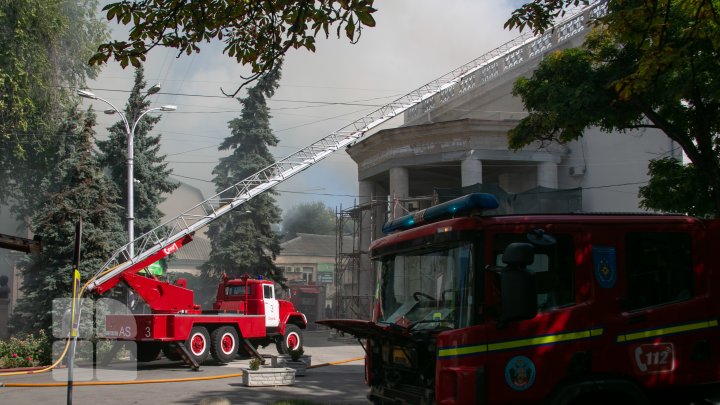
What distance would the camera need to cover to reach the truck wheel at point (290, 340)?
78.4 feet

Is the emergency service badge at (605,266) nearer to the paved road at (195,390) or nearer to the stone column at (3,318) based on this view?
the paved road at (195,390)

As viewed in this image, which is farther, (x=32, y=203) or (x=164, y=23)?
(x=32, y=203)

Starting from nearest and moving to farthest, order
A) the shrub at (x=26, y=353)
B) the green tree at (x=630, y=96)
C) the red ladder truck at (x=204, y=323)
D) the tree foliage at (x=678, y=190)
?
the green tree at (x=630, y=96) < the tree foliage at (x=678, y=190) < the red ladder truck at (x=204, y=323) < the shrub at (x=26, y=353)

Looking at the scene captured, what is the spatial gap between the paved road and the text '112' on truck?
21.4 feet

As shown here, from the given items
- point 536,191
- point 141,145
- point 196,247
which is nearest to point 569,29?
point 536,191

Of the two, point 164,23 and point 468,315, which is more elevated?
point 164,23

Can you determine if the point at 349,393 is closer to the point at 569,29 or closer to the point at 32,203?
the point at 569,29

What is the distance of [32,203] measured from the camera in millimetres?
36094

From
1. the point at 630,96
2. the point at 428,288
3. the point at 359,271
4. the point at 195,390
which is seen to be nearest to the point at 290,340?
the point at 195,390

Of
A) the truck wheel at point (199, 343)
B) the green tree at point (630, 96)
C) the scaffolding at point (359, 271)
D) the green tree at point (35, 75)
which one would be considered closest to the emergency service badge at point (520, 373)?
A: the green tree at point (630, 96)

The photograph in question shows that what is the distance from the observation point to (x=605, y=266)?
6.49 m

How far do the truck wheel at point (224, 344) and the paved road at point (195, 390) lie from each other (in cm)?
84

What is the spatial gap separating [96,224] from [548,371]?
808 inches

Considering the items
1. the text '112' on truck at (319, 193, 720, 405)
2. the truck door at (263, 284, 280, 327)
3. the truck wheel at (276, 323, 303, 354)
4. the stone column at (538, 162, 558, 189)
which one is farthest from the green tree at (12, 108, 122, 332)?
the text '112' on truck at (319, 193, 720, 405)
